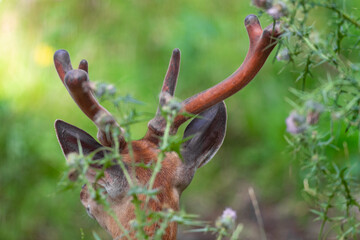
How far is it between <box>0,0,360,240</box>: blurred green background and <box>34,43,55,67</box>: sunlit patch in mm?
11

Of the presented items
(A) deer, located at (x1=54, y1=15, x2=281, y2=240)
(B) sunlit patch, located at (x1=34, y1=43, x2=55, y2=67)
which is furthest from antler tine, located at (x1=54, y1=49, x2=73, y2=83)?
(B) sunlit patch, located at (x1=34, y1=43, x2=55, y2=67)

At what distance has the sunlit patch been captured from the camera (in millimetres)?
7918

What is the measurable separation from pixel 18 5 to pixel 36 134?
80.4 inches

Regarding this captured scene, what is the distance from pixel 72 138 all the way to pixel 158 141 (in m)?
0.47

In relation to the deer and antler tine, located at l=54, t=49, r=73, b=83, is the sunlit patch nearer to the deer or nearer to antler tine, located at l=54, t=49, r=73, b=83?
the deer

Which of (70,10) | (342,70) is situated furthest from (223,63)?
(342,70)

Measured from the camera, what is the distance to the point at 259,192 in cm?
784

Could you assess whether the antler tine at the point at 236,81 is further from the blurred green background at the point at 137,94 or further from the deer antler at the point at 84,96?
the blurred green background at the point at 137,94

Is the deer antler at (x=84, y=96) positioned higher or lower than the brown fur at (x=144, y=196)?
higher

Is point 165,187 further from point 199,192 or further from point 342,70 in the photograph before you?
point 199,192

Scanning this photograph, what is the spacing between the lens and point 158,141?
3914 mm

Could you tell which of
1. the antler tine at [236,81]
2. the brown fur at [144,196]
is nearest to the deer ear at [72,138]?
the brown fur at [144,196]

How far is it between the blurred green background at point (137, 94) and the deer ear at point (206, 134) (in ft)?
9.26

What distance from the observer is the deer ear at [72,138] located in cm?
386
